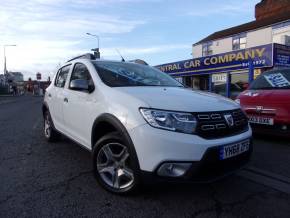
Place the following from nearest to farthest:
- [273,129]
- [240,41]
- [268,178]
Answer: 1. [268,178]
2. [273,129]
3. [240,41]

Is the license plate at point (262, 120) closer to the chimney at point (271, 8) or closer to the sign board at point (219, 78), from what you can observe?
the sign board at point (219, 78)

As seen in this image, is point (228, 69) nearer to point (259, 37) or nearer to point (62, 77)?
point (62, 77)

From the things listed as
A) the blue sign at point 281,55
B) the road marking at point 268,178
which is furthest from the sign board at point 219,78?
the road marking at point 268,178

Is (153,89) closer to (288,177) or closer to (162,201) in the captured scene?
(162,201)

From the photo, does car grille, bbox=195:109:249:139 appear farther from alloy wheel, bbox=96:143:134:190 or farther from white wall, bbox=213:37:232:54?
white wall, bbox=213:37:232:54

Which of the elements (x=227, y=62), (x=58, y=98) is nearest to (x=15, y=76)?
(x=227, y=62)

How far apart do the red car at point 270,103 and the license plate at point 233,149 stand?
8.63 ft

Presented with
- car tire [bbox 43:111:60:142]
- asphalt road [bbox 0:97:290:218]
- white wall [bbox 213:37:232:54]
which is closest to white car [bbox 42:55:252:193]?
asphalt road [bbox 0:97:290:218]

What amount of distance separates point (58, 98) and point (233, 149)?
10.5 feet

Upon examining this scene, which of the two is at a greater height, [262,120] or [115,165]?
[262,120]

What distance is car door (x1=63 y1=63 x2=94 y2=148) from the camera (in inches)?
158

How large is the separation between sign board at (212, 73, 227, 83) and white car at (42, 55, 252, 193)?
13.2 meters

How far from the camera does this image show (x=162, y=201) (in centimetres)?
334

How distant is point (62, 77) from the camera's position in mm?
5578
